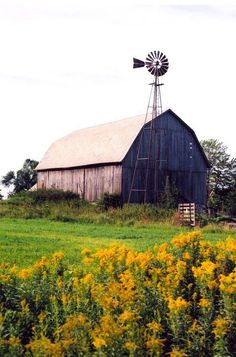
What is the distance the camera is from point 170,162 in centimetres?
3766

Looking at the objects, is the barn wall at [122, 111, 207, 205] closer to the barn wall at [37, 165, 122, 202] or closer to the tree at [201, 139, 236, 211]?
the barn wall at [37, 165, 122, 202]

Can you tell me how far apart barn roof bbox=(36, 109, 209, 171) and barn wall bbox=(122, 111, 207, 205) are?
1.50ft

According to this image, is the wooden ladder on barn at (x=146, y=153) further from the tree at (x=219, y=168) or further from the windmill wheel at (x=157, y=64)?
the tree at (x=219, y=168)

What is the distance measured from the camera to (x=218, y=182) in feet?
197

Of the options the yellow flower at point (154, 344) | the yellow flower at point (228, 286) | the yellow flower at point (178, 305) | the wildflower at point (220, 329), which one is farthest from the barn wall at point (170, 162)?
the yellow flower at point (154, 344)

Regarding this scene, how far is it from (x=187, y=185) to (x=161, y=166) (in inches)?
92.5

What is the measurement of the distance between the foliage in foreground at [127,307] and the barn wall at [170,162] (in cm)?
2928

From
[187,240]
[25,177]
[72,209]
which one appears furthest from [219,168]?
[187,240]

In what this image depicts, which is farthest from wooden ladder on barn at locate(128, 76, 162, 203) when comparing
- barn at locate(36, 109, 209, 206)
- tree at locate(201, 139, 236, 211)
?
tree at locate(201, 139, 236, 211)

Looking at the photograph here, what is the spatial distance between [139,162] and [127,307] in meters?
31.5

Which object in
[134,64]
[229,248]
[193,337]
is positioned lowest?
[193,337]

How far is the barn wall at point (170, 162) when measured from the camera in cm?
3597

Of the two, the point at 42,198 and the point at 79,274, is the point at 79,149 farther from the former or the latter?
the point at 79,274

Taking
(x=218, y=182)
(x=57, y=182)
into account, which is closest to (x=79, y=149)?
(x=57, y=182)
